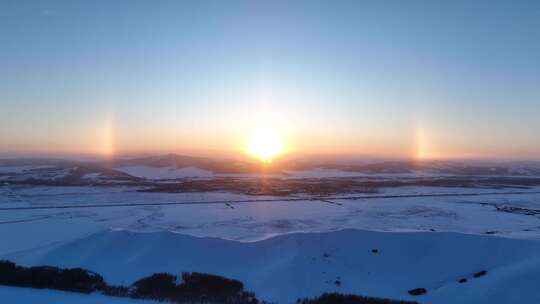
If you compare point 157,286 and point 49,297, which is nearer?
point 49,297

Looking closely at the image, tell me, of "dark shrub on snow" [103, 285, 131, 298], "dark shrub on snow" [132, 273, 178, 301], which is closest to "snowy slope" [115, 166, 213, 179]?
"dark shrub on snow" [132, 273, 178, 301]

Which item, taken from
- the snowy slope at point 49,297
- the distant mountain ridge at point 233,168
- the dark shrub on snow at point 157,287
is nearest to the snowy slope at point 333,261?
the dark shrub on snow at point 157,287

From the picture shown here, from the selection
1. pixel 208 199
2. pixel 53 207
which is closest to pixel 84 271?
pixel 53 207

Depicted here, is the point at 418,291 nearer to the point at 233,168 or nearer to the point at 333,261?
the point at 333,261

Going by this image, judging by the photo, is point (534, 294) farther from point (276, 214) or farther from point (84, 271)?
point (276, 214)

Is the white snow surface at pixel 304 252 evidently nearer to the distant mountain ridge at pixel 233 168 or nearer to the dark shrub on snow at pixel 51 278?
the dark shrub on snow at pixel 51 278

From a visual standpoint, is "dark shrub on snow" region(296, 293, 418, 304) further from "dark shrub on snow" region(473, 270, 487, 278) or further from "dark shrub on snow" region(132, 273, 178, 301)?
"dark shrub on snow" region(132, 273, 178, 301)

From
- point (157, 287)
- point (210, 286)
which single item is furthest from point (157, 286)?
point (210, 286)
